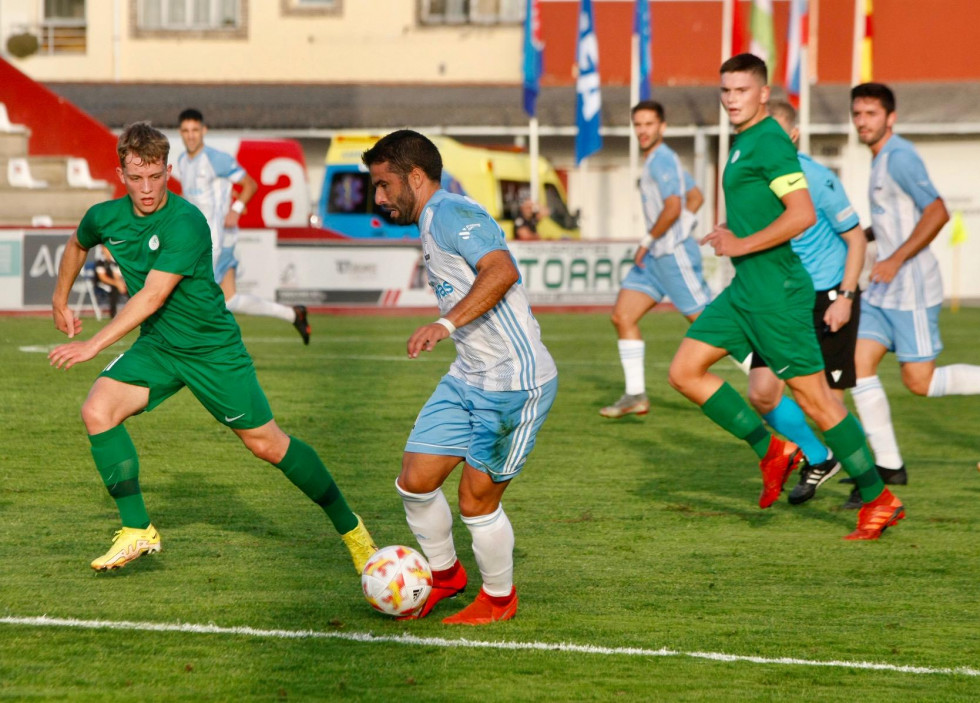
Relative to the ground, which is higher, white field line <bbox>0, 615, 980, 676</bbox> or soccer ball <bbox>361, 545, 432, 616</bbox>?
soccer ball <bbox>361, 545, 432, 616</bbox>

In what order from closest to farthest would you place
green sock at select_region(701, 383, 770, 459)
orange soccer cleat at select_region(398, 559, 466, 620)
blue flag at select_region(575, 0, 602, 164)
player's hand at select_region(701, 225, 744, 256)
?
orange soccer cleat at select_region(398, 559, 466, 620) → player's hand at select_region(701, 225, 744, 256) → green sock at select_region(701, 383, 770, 459) → blue flag at select_region(575, 0, 602, 164)

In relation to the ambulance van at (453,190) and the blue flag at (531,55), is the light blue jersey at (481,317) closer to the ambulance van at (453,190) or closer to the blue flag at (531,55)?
the ambulance van at (453,190)

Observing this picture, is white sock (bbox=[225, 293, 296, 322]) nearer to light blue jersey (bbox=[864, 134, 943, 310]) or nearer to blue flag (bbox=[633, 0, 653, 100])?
light blue jersey (bbox=[864, 134, 943, 310])

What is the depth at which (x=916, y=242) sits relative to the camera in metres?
8.16

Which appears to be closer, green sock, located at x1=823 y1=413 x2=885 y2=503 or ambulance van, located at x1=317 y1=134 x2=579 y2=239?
green sock, located at x1=823 y1=413 x2=885 y2=503

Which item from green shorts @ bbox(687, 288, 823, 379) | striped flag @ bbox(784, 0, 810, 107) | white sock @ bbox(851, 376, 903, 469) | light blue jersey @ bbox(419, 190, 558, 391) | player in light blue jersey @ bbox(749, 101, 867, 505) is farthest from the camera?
striped flag @ bbox(784, 0, 810, 107)

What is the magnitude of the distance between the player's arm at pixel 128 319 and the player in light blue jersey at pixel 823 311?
10.5 feet

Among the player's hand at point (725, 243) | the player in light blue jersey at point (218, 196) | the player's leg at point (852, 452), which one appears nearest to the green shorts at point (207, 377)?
the player's hand at point (725, 243)

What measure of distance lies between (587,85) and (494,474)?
2270 cm

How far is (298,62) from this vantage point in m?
36.8

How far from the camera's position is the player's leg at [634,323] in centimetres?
1165

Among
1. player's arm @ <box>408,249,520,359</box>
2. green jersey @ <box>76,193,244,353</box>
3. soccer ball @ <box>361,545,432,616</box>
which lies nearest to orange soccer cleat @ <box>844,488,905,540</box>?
soccer ball @ <box>361,545,432,616</box>

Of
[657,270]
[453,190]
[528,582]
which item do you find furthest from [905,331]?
[453,190]

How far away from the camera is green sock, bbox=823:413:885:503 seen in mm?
7031
